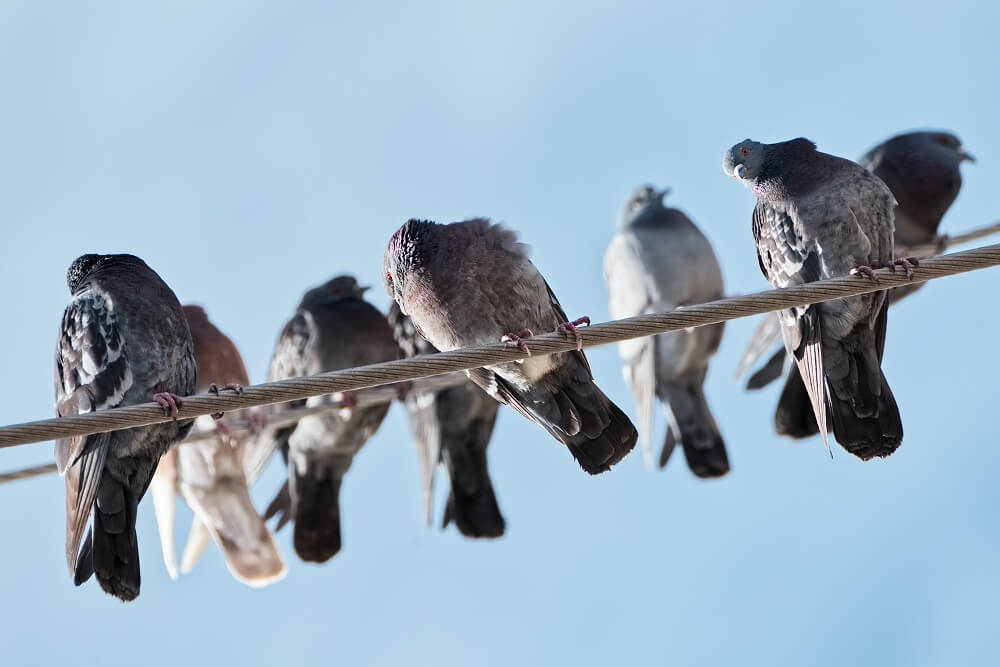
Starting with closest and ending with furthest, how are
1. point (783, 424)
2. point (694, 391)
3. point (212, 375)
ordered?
1. point (783, 424)
2. point (212, 375)
3. point (694, 391)

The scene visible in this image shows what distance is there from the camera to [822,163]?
5.34m

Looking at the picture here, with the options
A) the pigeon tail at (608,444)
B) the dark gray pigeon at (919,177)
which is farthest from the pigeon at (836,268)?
the dark gray pigeon at (919,177)

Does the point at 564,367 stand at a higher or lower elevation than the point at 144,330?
lower

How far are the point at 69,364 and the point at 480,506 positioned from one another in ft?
11.4

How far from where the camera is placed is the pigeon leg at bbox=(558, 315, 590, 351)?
438 centimetres

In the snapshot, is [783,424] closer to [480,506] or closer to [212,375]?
[480,506]

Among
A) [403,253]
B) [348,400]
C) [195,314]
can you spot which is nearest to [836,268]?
[403,253]

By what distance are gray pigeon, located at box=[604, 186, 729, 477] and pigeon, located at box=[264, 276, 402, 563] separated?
6.07 ft

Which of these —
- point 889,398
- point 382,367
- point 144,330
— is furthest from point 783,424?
point 144,330

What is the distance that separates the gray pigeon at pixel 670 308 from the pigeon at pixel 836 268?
3172mm

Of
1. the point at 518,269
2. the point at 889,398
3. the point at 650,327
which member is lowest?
the point at 889,398

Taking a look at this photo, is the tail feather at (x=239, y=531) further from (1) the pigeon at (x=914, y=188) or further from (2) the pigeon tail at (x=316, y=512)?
(1) the pigeon at (x=914, y=188)

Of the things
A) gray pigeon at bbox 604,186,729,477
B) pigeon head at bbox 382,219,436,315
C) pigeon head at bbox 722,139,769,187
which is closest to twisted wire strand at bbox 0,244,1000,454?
pigeon head at bbox 382,219,436,315

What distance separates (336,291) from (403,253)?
11.3 feet
